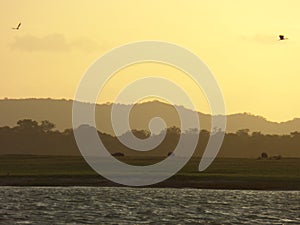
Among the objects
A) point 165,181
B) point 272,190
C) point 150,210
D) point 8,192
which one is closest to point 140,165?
point 165,181

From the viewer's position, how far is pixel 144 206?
92.1 metres

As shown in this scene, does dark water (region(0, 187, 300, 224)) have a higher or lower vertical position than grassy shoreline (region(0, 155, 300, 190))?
lower

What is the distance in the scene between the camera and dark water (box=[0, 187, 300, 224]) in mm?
79206

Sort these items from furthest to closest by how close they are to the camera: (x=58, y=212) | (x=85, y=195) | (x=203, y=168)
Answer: (x=203, y=168)
(x=85, y=195)
(x=58, y=212)

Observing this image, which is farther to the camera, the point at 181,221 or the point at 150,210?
the point at 150,210

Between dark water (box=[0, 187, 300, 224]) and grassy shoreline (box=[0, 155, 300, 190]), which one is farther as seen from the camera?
grassy shoreline (box=[0, 155, 300, 190])

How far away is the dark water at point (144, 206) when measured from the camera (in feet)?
260

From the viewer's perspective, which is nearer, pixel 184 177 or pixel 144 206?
pixel 144 206

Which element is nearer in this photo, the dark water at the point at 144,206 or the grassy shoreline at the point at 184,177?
the dark water at the point at 144,206

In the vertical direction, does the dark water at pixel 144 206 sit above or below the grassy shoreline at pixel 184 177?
below

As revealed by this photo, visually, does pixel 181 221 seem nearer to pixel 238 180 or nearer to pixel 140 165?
pixel 238 180

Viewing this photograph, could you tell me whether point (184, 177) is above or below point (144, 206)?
above

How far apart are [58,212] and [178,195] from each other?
2695cm

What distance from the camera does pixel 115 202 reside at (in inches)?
3819
